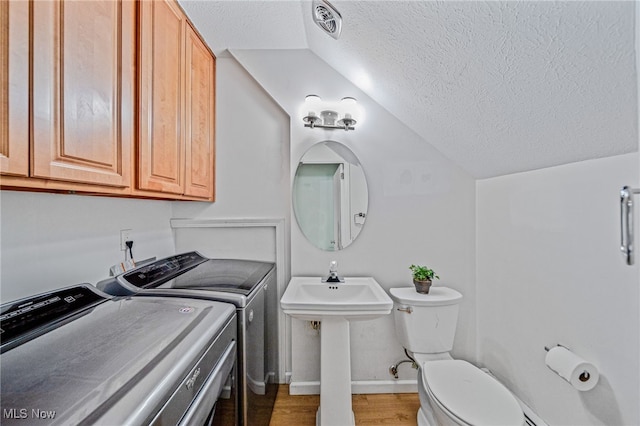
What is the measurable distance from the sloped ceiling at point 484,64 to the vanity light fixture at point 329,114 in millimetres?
158

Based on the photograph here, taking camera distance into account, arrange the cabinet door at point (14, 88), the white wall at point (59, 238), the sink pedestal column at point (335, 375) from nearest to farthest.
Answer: the cabinet door at point (14, 88), the white wall at point (59, 238), the sink pedestal column at point (335, 375)

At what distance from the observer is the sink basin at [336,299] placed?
1.41 m

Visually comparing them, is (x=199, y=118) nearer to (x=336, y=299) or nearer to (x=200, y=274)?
(x=200, y=274)

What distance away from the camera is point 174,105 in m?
1.43

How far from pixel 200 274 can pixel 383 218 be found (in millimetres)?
1206

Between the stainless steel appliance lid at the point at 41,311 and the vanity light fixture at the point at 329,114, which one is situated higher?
the vanity light fixture at the point at 329,114

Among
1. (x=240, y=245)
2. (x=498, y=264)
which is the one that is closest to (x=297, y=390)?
(x=240, y=245)

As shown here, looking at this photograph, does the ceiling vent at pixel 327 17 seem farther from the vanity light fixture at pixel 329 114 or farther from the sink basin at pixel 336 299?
the sink basin at pixel 336 299

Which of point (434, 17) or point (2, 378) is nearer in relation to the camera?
point (2, 378)

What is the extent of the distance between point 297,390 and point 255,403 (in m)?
0.69

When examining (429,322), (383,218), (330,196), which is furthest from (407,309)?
(330,196)

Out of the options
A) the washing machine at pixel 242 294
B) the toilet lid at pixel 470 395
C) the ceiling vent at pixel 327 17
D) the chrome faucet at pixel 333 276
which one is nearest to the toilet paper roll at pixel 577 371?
the toilet lid at pixel 470 395

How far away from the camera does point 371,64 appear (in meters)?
1.52

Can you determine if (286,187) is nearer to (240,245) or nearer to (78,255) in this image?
(240,245)
